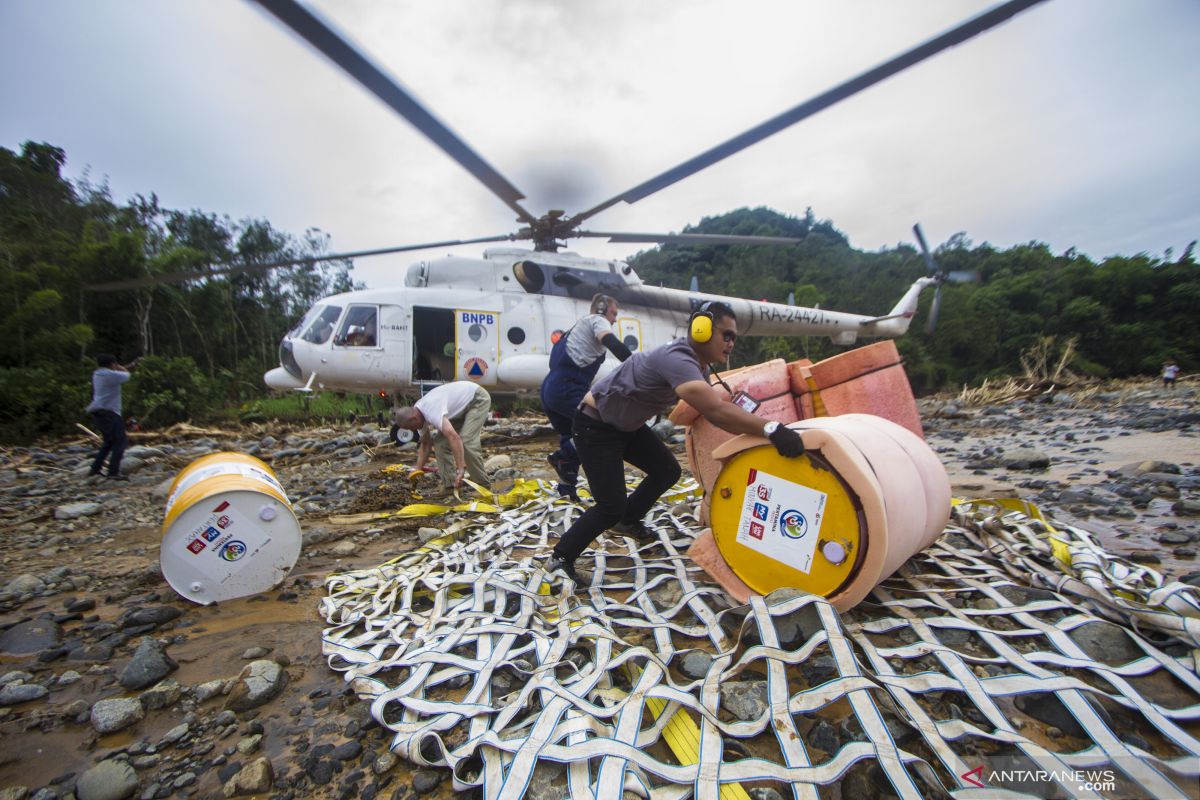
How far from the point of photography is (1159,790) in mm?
1222

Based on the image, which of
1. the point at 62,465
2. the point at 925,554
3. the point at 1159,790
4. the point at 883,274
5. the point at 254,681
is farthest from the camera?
the point at 883,274

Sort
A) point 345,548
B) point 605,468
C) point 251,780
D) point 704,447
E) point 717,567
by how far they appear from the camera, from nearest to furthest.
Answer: point 251,780 < point 717,567 < point 605,468 < point 704,447 < point 345,548

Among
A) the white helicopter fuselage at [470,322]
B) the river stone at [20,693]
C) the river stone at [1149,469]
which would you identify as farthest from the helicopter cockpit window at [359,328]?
the river stone at [1149,469]

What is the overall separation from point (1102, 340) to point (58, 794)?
45924 mm

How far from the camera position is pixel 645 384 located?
2.72 m

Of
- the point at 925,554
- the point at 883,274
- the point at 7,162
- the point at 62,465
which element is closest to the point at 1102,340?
the point at 883,274

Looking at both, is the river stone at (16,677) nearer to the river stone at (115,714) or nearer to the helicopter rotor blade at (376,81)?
the river stone at (115,714)

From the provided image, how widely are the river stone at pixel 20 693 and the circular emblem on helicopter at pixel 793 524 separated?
10.9 feet

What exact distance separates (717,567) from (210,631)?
276cm

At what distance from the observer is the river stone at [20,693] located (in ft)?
6.68

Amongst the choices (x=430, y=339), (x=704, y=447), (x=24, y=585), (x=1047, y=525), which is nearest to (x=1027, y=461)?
(x=1047, y=525)

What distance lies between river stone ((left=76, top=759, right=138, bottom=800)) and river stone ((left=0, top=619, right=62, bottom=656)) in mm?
1437

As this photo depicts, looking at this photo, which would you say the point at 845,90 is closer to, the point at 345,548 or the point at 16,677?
the point at 345,548

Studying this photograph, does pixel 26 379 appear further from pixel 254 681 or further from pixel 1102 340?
pixel 1102 340
